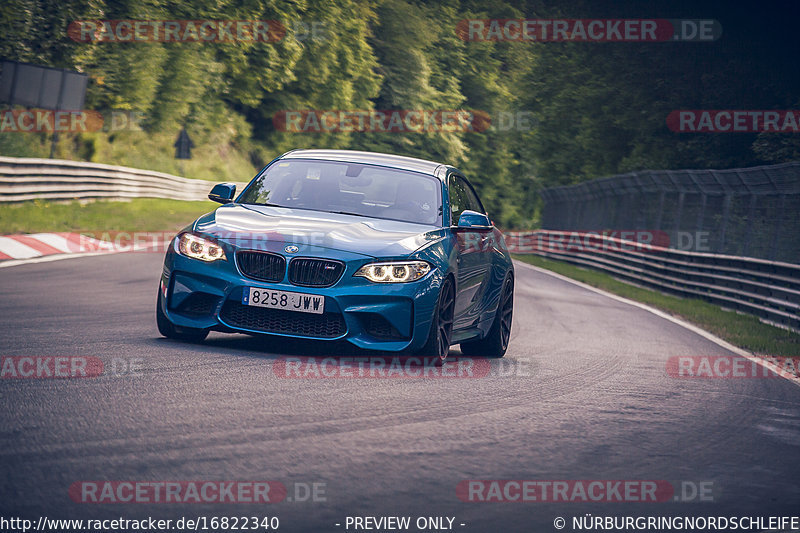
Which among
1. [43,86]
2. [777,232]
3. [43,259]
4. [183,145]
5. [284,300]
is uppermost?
[43,86]

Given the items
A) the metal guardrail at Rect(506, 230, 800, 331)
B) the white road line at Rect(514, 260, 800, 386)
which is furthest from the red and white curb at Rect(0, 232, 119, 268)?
the metal guardrail at Rect(506, 230, 800, 331)

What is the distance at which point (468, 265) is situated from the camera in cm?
917

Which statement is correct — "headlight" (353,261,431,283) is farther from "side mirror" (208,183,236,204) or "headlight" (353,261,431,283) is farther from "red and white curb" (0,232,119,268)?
"red and white curb" (0,232,119,268)

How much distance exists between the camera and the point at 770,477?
5574 mm

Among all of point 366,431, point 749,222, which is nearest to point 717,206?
point 749,222

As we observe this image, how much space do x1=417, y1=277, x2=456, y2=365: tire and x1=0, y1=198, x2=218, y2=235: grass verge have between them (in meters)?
13.1

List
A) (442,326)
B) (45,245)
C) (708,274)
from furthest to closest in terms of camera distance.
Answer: (708,274)
(45,245)
(442,326)

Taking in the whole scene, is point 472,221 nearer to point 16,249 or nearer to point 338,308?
point 338,308

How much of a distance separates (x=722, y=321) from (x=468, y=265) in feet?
28.9

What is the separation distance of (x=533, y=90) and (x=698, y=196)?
3381 cm

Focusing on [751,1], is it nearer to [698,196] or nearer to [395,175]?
[698,196]

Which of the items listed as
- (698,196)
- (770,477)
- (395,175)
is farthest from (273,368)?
(698,196)

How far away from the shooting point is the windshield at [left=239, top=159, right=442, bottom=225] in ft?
30.0

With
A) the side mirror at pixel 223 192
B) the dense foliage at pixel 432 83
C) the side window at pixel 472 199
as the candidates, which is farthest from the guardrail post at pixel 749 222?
the side mirror at pixel 223 192
